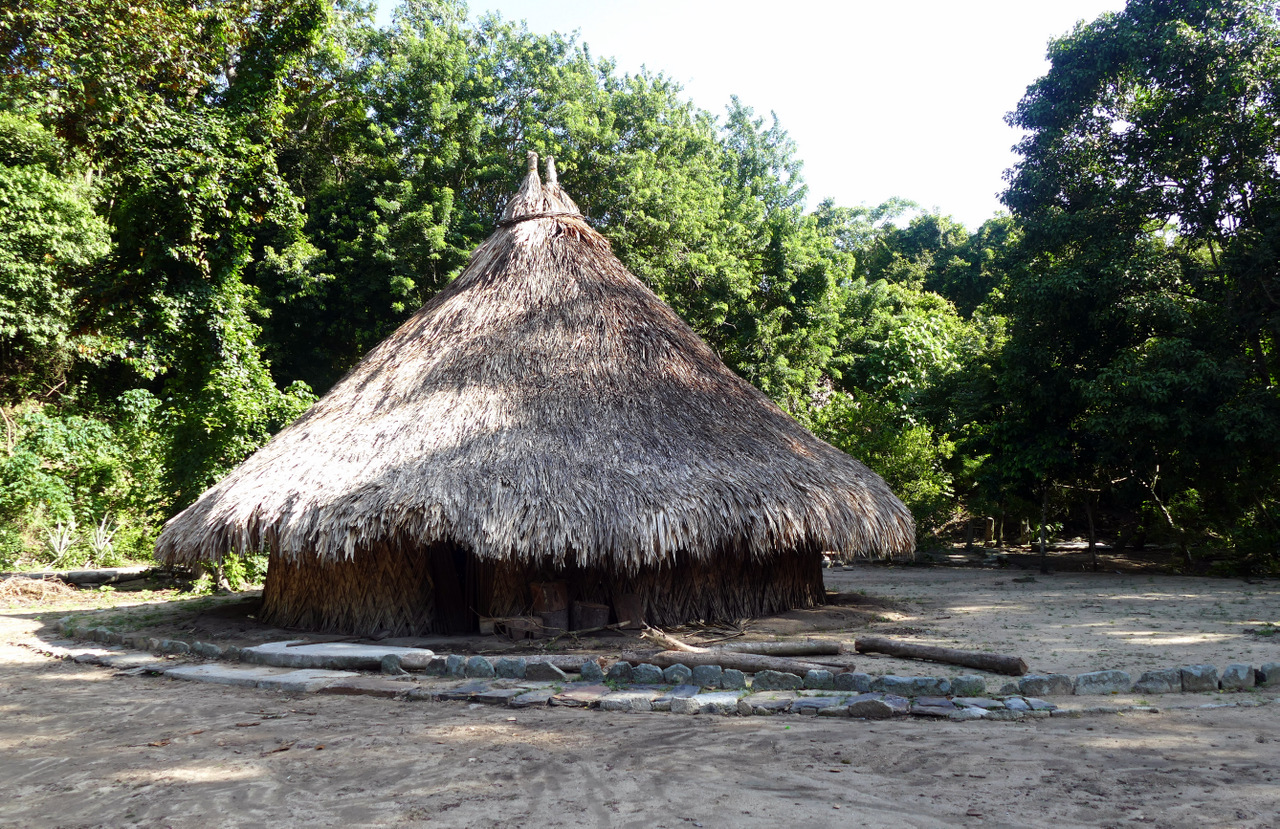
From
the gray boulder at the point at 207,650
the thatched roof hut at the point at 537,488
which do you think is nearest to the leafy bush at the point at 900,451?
the thatched roof hut at the point at 537,488

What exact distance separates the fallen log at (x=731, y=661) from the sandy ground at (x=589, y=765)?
0.91 meters

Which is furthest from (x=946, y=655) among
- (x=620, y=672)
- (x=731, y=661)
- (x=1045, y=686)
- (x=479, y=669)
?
(x=479, y=669)

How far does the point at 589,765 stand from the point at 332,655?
3.52 m

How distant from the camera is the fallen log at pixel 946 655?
5906mm

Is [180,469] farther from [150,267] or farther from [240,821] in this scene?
[240,821]

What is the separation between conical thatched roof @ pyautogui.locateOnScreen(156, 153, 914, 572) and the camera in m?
7.31

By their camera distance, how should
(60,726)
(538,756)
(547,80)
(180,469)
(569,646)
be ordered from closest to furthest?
(538,756) → (60,726) → (569,646) → (180,469) → (547,80)

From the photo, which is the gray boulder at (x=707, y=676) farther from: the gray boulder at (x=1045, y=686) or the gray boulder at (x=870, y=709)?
the gray boulder at (x=1045, y=686)

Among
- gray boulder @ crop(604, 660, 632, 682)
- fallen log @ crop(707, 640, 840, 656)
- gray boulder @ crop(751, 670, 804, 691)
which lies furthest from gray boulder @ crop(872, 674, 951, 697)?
gray boulder @ crop(604, 660, 632, 682)

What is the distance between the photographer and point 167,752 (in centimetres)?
452

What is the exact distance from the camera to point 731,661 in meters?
6.12

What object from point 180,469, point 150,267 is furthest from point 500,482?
point 150,267

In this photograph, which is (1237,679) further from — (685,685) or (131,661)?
(131,661)

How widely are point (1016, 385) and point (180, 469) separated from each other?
1385 cm
